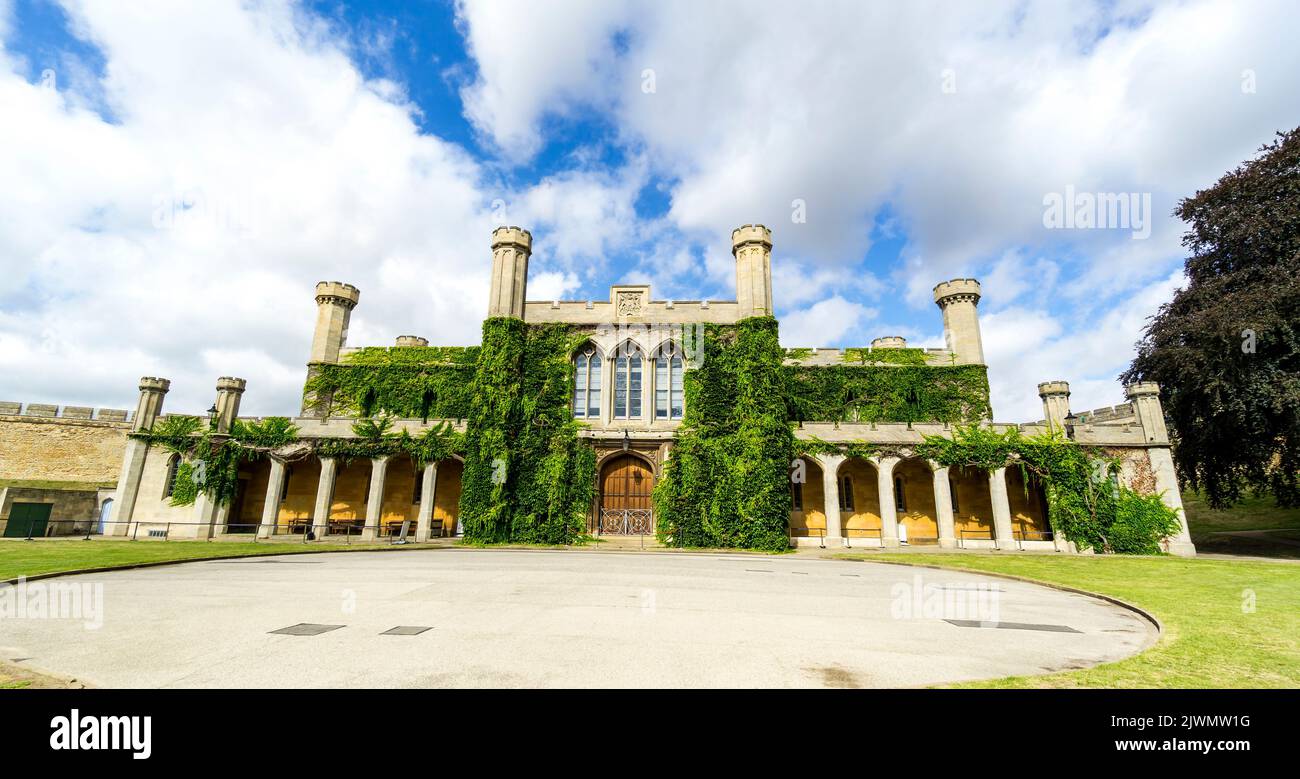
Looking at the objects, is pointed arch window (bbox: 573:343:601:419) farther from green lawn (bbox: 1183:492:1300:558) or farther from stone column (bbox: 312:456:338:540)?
green lawn (bbox: 1183:492:1300:558)

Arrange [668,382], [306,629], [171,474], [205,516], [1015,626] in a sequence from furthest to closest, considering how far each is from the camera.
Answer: [668,382]
[171,474]
[205,516]
[1015,626]
[306,629]

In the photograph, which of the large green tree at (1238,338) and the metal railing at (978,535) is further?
the metal railing at (978,535)

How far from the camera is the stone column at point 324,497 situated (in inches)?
954

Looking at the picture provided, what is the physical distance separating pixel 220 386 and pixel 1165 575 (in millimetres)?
37080

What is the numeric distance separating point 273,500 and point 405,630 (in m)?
23.0

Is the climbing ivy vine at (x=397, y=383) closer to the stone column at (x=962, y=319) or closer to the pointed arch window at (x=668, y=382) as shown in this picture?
the pointed arch window at (x=668, y=382)

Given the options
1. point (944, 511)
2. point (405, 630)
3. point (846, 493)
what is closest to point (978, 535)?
point (944, 511)

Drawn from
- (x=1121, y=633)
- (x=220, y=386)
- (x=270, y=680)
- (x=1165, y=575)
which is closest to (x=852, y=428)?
(x=1165, y=575)

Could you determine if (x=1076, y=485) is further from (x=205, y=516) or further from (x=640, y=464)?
(x=205, y=516)

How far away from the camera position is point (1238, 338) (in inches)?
813

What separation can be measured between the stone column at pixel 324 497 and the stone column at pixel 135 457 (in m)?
8.31
